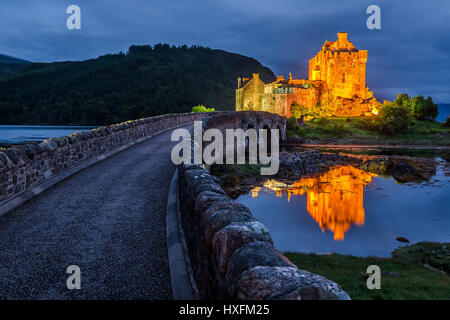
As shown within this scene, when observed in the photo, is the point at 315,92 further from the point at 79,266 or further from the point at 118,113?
the point at 79,266

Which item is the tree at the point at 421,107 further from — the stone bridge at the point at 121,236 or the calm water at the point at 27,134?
the stone bridge at the point at 121,236

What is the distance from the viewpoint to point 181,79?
114 m

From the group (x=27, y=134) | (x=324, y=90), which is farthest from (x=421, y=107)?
(x=27, y=134)

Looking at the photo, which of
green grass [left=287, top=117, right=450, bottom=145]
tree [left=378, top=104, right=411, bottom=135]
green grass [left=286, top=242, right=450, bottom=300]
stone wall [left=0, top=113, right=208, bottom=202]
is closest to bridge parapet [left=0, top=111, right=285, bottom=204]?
stone wall [left=0, top=113, right=208, bottom=202]

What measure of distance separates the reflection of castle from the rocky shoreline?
51.7 inches

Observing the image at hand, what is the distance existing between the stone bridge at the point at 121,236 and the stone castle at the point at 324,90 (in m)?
68.6

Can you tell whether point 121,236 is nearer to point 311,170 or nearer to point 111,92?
point 311,170

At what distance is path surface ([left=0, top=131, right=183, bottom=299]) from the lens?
166 inches

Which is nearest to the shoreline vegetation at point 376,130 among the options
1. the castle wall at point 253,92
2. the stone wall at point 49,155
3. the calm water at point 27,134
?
the castle wall at point 253,92

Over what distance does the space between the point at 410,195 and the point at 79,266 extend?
1081 inches

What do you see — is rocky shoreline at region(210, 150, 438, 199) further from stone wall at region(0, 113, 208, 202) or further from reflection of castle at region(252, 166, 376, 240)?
stone wall at region(0, 113, 208, 202)

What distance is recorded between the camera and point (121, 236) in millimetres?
5836

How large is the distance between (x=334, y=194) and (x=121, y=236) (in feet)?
76.0

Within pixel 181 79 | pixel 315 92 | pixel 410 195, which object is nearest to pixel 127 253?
pixel 410 195
